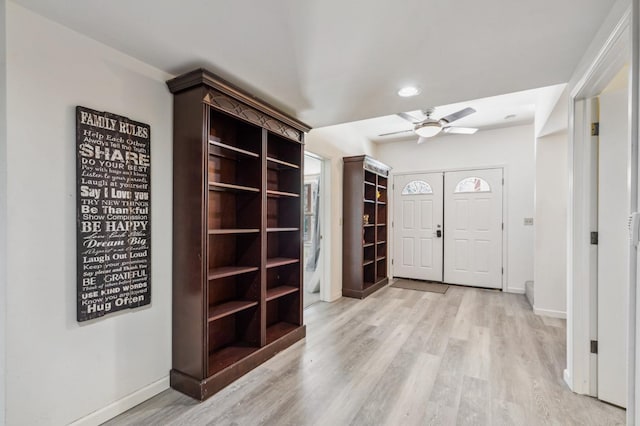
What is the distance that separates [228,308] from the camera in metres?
2.35

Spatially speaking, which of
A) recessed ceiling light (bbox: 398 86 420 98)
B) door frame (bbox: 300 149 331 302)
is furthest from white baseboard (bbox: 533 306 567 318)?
recessed ceiling light (bbox: 398 86 420 98)

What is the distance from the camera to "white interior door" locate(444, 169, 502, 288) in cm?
497

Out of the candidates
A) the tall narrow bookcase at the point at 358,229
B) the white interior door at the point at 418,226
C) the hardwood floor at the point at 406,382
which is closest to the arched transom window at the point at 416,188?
the white interior door at the point at 418,226

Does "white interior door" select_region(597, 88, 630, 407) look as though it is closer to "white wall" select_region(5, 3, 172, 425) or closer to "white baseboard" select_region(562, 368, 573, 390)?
"white baseboard" select_region(562, 368, 573, 390)

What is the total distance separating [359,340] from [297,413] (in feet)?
4.06

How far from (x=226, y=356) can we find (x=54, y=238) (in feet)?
4.75

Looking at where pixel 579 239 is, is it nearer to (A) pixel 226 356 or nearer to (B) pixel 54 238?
(A) pixel 226 356

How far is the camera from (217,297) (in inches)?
98.8

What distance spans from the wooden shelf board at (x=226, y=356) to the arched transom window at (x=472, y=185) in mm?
4465

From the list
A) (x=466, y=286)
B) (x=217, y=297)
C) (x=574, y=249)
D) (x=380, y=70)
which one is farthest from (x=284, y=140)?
(x=466, y=286)

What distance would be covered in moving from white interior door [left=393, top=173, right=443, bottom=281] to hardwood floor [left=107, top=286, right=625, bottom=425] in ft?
6.50

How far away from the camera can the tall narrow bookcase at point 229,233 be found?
2029mm

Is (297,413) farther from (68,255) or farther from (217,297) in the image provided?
(68,255)

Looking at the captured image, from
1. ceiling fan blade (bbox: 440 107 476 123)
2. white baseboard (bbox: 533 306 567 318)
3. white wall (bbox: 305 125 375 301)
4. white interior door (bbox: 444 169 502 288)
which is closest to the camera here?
ceiling fan blade (bbox: 440 107 476 123)
